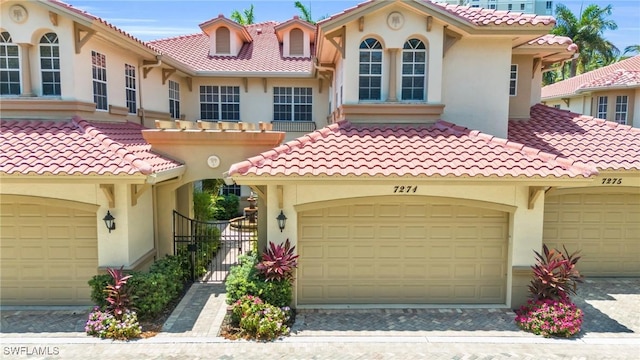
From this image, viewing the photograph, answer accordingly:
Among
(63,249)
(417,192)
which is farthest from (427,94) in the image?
(63,249)

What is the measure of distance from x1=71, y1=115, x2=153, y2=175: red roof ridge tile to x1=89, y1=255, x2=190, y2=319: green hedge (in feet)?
8.05

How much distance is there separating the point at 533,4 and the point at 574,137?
90.6 m

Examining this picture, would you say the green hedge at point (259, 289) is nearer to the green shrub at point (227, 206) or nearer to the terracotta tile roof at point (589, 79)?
the green shrub at point (227, 206)

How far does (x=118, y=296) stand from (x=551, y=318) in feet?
29.7

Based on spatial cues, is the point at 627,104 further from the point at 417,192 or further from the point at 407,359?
the point at 407,359

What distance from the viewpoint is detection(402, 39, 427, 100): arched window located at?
38.5 ft

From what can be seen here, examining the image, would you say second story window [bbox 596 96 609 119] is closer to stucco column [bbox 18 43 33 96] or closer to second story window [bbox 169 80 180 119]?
second story window [bbox 169 80 180 119]

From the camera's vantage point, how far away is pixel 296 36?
21.2 metres

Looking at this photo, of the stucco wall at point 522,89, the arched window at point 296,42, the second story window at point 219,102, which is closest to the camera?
the stucco wall at point 522,89

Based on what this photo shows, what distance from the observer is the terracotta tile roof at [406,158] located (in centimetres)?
905

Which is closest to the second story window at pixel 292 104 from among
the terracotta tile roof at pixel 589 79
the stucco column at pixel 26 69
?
the stucco column at pixel 26 69

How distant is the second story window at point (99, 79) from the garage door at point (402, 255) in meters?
6.97

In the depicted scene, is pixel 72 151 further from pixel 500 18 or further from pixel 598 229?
pixel 598 229

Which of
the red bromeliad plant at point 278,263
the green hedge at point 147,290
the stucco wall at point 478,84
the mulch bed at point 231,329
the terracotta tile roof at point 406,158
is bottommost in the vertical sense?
the mulch bed at point 231,329
